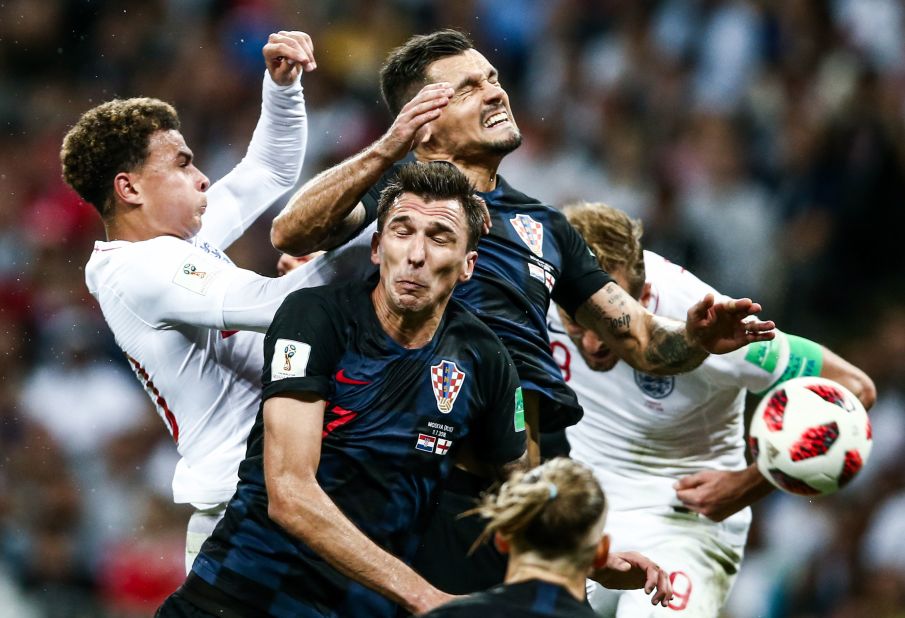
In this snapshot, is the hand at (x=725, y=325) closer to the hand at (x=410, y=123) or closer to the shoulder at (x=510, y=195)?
the shoulder at (x=510, y=195)

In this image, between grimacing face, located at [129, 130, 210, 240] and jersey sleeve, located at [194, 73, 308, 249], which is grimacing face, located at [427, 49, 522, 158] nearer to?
jersey sleeve, located at [194, 73, 308, 249]

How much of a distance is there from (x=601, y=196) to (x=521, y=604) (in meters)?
6.83

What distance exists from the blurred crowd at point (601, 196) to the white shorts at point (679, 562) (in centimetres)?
230

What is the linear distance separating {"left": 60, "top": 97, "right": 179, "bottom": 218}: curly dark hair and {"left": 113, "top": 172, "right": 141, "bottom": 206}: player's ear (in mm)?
26

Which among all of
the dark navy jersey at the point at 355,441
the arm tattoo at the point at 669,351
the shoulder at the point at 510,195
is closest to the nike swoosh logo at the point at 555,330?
the arm tattoo at the point at 669,351

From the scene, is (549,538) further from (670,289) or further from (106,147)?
(670,289)

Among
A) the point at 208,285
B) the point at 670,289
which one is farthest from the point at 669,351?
the point at 208,285

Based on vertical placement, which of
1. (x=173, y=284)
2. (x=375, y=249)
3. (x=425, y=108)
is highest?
(x=425, y=108)

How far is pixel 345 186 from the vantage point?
429 cm

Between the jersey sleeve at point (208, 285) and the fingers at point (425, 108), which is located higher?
the fingers at point (425, 108)

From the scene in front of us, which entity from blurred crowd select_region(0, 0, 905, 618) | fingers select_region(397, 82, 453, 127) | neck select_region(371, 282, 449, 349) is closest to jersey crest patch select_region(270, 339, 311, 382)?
neck select_region(371, 282, 449, 349)

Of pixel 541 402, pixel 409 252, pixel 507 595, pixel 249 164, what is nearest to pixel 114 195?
pixel 249 164

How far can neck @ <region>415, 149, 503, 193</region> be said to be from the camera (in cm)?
501

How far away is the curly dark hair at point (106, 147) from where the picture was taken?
4977 mm
